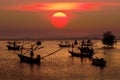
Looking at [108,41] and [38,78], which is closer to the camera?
[38,78]

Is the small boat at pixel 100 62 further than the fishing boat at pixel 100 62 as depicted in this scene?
No

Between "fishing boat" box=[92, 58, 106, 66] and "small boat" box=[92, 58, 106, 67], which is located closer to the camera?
"small boat" box=[92, 58, 106, 67]

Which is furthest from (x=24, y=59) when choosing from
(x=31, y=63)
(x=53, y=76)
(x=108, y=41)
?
(x=108, y=41)

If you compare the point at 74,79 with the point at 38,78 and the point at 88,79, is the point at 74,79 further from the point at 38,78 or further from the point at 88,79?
the point at 38,78

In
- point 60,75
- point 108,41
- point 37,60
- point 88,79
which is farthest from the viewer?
point 108,41

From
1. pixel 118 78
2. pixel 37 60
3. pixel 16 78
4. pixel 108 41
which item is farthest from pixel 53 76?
pixel 108 41

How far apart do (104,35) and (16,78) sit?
118080 mm

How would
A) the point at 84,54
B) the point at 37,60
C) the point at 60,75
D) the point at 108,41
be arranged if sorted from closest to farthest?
the point at 60,75 → the point at 37,60 → the point at 84,54 → the point at 108,41

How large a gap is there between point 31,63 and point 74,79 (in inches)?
1398

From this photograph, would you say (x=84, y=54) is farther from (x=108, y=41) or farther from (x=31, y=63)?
(x=108, y=41)

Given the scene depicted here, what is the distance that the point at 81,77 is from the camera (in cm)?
6197

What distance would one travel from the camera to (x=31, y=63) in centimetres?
9344

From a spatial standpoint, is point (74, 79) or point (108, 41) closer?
point (74, 79)

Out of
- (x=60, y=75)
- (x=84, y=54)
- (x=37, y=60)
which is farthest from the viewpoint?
(x=84, y=54)
